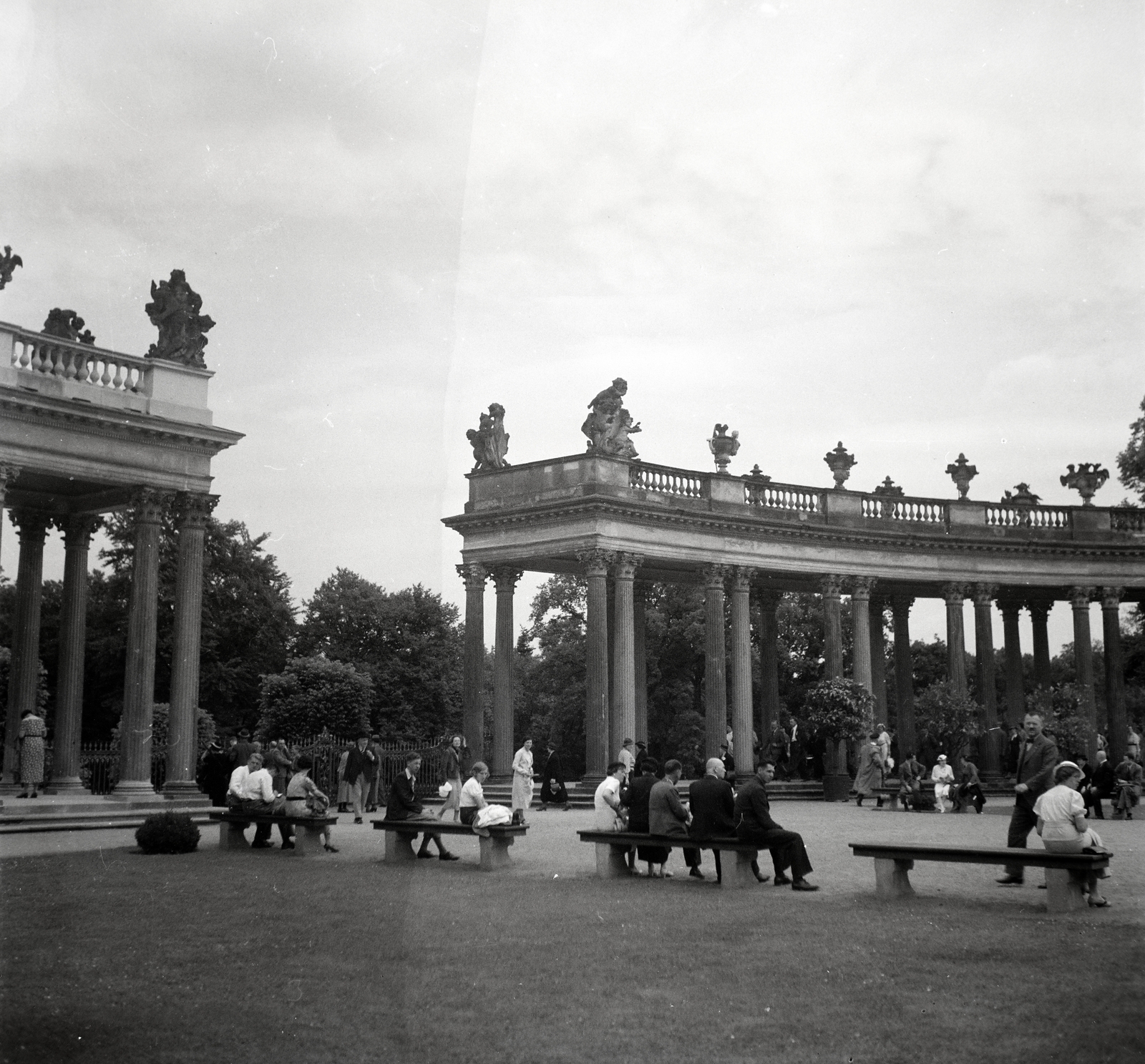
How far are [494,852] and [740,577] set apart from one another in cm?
2338

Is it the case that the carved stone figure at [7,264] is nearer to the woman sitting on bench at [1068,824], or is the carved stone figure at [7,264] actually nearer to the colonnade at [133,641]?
the colonnade at [133,641]

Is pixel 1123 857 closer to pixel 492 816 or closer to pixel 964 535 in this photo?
pixel 492 816

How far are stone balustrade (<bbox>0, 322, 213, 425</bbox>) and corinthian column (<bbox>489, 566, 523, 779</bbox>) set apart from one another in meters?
11.7

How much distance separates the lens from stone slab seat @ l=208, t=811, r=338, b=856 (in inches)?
861

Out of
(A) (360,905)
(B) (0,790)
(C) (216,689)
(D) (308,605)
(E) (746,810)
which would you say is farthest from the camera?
(D) (308,605)

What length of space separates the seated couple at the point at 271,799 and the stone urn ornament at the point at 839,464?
1079 inches

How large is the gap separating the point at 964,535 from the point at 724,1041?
39387 mm

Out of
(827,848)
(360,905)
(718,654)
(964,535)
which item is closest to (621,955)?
(360,905)

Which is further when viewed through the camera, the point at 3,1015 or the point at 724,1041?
the point at 3,1015

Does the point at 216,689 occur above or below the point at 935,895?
above

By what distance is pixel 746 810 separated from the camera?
17.3m

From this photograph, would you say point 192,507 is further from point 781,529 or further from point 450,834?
point 781,529

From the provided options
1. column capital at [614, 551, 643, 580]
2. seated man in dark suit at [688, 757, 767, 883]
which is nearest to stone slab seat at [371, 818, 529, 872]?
seated man in dark suit at [688, 757, 767, 883]

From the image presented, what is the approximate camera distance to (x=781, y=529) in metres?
43.1
